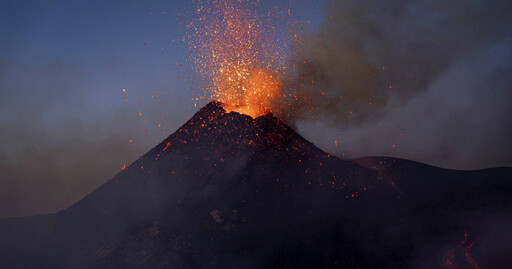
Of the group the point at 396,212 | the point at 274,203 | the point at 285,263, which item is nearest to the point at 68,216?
the point at 274,203

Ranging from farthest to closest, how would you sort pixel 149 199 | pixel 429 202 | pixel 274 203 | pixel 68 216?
pixel 429 202
pixel 68 216
pixel 149 199
pixel 274 203

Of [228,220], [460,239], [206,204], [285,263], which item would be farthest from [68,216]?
[460,239]

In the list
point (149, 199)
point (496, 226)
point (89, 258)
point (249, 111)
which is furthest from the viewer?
point (496, 226)

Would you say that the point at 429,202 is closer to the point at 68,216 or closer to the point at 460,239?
the point at 460,239

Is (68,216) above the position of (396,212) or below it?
above

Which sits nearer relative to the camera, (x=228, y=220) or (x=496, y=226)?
(x=228, y=220)

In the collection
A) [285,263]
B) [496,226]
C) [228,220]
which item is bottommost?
[496,226]
